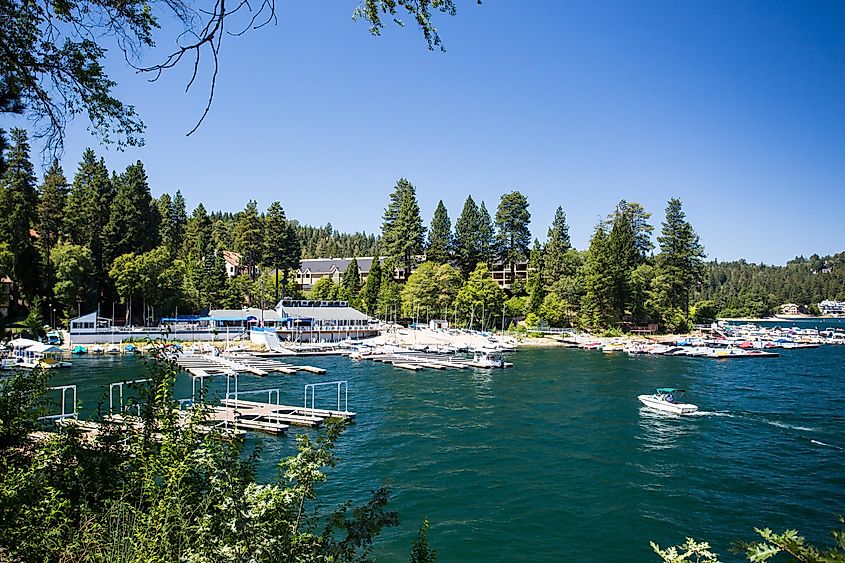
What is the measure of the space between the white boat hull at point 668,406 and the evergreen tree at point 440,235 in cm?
4737

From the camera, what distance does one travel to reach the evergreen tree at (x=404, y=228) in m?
74.3

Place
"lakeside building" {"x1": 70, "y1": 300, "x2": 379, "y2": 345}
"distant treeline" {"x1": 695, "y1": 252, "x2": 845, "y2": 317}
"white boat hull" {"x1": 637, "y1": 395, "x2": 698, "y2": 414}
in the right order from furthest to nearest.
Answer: "distant treeline" {"x1": 695, "y1": 252, "x2": 845, "y2": 317} → "lakeside building" {"x1": 70, "y1": 300, "x2": 379, "y2": 345} → "white boat hull" {"x1": 637, "y1": 395, "x2": 698, "y2": 414}

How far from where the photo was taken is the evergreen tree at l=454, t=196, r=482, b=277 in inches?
3009

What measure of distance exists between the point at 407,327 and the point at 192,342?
88.7 feet

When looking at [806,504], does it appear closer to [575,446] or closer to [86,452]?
[575,446]

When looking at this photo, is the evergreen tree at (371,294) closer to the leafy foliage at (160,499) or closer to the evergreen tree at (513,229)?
the evergreen tree at (513,229)

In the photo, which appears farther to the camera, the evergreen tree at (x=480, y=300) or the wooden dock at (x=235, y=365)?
the evergreen tree at (x=480, y=300)

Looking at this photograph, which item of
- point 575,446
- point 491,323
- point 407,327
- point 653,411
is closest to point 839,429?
point 653,411

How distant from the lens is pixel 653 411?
1127 inches

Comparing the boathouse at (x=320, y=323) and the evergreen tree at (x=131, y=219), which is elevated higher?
the evergreen tree at (x=131, y=219)

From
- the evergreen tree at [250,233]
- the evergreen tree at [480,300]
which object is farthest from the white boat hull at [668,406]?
the evergreen tree at [250,233]

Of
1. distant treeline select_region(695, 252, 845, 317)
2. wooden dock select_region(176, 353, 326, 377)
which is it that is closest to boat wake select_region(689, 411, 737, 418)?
wooden dock select_region(176, 353, 326, 377)

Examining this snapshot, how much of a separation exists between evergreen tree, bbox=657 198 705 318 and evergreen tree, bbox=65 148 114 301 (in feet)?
210

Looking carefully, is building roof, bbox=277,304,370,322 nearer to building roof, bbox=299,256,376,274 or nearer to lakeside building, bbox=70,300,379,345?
lakeside building, bbox=70,300,379,345
